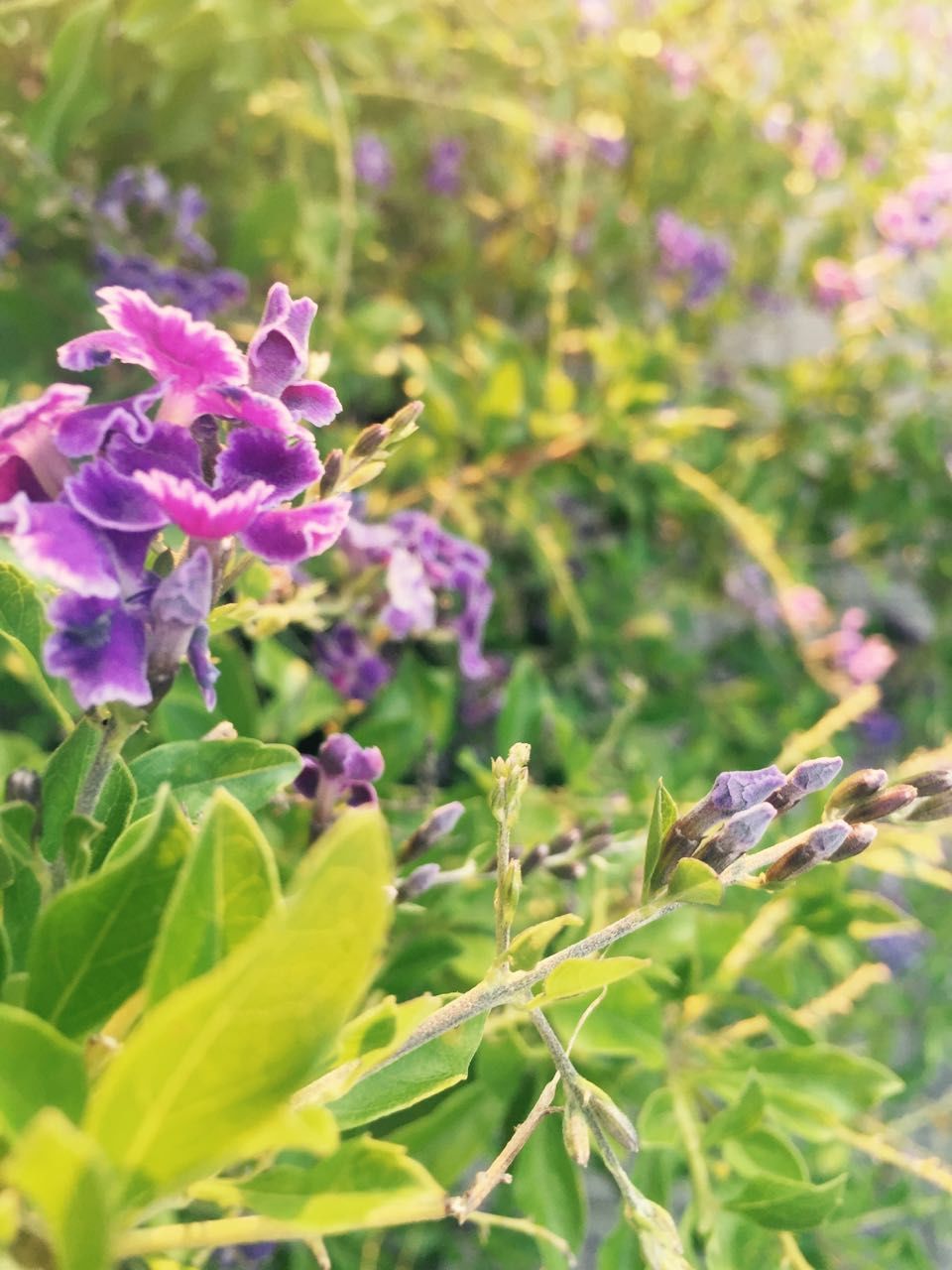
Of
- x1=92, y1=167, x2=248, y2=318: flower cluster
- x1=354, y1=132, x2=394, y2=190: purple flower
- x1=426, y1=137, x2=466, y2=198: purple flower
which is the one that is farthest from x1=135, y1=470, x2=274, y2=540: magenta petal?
x1=426, y1=137, x2=466, y2=198: purple flower

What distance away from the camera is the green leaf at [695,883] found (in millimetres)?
356

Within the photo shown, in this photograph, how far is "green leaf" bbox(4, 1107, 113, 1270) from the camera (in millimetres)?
213

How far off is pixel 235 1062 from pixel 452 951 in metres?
0.40

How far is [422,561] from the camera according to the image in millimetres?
698

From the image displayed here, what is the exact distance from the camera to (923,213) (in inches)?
54.4

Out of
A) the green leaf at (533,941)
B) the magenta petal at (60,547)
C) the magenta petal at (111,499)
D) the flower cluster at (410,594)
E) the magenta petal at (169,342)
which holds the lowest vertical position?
the flower cluster at (410,594)

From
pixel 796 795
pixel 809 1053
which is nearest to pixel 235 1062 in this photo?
pixel 796 795

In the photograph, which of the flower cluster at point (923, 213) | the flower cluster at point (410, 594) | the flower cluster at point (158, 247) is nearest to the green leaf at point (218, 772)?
the flower cluster at point (410, 594)

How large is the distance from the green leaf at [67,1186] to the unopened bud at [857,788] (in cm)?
30

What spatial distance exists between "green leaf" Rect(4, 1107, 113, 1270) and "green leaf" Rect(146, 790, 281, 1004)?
2.7 inches

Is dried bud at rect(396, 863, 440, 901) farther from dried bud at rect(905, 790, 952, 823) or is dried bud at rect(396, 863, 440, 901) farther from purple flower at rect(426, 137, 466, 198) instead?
purple flower at rect(426, 137, 466, 198)

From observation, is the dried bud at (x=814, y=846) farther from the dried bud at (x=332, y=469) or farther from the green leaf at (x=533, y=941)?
the dried bud at (x=332, y=469)

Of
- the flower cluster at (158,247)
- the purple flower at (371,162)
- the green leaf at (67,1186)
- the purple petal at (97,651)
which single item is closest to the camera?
the green leaf at (67,1186)

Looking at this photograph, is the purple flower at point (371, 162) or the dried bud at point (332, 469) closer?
the dried bud at point (332, 469)
